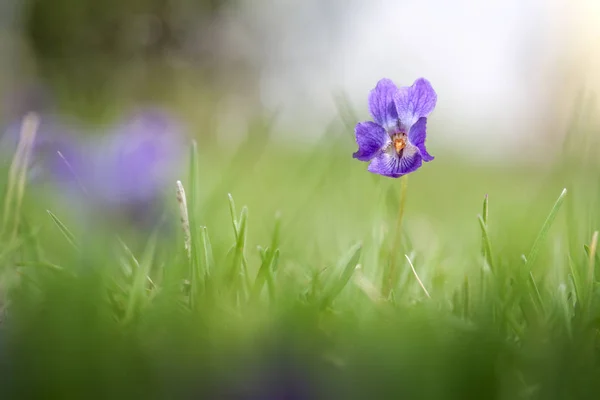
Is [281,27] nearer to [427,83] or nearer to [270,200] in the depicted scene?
[270,200]

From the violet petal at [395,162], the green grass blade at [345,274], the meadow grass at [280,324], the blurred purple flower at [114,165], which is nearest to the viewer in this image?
the meadow grass at [280,324]

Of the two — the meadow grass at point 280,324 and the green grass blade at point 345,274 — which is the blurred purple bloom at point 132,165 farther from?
the green grass blade at point 345,274

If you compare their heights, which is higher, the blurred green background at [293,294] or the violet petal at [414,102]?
the violet petal at [414,102]

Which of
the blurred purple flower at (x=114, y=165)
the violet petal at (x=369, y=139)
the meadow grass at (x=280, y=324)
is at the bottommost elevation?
the meadow grass at (x=280, y=324)

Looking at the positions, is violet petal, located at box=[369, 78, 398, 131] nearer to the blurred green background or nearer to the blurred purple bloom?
the blurred green background

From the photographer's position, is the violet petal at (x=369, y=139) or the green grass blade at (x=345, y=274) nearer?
the green grass blade at (x=345, y=274)

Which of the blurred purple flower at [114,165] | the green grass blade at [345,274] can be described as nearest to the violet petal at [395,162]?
the green grass blade at [345,274]

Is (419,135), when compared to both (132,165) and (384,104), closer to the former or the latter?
(384,104)

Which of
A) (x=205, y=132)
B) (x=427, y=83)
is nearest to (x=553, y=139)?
(x=205, y=132)
